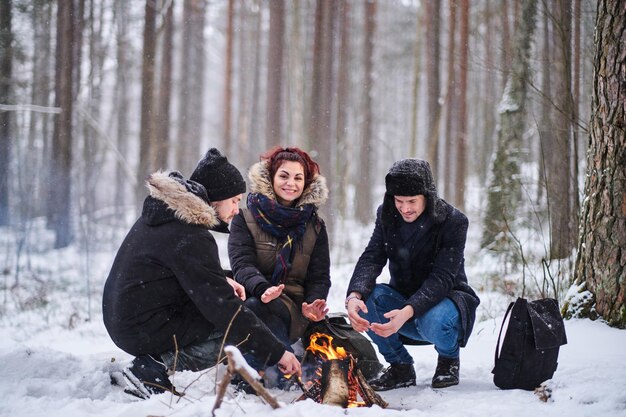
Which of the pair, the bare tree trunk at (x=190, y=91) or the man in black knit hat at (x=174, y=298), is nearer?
the man in black knit hat at (x=174, y=298)

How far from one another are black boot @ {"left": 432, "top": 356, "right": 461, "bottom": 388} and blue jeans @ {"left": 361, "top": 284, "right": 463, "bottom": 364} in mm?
40

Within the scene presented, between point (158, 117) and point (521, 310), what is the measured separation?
11.1m

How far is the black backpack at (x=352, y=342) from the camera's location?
10.6 feet

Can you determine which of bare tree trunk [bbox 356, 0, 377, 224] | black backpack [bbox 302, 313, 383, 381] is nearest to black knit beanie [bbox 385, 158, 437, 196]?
black backpack [bbox 302, 313, 383, 381]

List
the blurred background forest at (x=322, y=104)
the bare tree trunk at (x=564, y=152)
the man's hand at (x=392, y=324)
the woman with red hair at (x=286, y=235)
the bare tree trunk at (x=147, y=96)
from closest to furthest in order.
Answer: the man's hand at (x=392, y=324) < the woman with red hair at (x=286, y=235) < the bare tree trunk at (x=564, y=152) < the blurred background forest at (x=322, y=104) < the bare tree trunk at (x=147, y=96)

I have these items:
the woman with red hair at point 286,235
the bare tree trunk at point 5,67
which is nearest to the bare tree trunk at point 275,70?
the bare tree trunk at point 5,67

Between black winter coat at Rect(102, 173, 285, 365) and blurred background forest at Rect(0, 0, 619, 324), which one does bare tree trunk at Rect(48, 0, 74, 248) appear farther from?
black winter coat at Rect(102, 173, 285, 365)

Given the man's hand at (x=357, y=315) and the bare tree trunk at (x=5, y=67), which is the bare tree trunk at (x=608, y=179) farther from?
the bare tree trunk at (x=5, y=67)

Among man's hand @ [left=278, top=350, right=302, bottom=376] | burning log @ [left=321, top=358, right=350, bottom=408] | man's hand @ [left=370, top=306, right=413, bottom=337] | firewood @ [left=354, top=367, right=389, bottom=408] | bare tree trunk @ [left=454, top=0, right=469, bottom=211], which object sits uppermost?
bare tree trunk @ [left=454, top=0, right=469, bottom=211]

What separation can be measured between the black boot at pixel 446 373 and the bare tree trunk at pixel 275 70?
8.96 metres

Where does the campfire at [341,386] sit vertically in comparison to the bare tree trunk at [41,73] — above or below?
below

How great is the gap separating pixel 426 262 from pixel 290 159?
3.90 ft

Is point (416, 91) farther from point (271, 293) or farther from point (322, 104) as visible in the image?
point (271, 293)

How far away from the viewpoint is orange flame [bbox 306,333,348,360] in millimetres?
3145
